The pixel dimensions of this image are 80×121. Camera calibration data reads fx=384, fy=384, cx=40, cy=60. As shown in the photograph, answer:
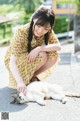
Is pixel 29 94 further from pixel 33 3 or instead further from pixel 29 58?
pixel 33 3

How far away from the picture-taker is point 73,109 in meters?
3.95

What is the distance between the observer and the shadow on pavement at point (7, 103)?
3.93 meters

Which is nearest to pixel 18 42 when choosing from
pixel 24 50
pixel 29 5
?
pixel 24 50

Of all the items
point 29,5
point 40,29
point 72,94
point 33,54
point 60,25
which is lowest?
point 29,5

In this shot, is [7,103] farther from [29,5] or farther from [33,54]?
[29,5]

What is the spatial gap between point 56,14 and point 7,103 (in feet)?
113

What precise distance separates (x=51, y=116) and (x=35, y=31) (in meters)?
1.05

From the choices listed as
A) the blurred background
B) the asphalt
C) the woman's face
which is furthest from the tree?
the woman's face

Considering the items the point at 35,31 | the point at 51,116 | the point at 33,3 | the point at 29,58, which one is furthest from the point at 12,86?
the point at 33,3

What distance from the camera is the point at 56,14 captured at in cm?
3803

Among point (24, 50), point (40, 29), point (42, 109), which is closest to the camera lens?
point (42, 109)

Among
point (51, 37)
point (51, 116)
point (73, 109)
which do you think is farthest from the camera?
point (51, 37)

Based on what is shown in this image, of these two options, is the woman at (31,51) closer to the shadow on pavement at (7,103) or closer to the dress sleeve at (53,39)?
the dress sleeve at (53,39)

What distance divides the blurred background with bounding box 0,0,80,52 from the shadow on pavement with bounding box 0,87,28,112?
116 cm
